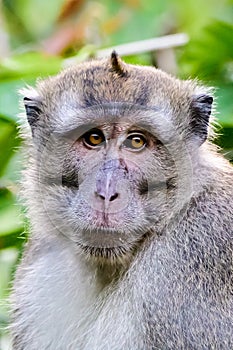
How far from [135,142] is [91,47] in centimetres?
202

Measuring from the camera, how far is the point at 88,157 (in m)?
5.27

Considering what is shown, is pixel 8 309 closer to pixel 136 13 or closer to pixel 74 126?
pixel 74 126

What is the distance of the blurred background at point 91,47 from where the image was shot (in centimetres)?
636

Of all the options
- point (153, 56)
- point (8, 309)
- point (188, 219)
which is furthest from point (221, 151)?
point (153, 56)

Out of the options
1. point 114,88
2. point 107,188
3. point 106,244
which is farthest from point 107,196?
point 114,88

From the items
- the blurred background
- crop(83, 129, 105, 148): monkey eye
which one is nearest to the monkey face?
crop(83, 129, 105, 148): monkey eye

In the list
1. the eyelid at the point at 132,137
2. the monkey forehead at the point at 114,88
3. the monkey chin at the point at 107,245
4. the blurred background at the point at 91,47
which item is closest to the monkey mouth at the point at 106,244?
the monkey chin at the point at 107,245

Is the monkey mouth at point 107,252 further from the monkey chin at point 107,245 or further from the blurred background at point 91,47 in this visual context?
the blurred background at point 91,47

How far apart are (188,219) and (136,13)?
4147 mm

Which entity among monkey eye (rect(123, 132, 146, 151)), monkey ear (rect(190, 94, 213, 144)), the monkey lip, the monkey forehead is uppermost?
the monkey forehead

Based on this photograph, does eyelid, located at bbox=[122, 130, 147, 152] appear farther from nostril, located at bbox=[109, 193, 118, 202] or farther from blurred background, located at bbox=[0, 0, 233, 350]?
blurred background, located at bbox=[0, 0, 233, 350]

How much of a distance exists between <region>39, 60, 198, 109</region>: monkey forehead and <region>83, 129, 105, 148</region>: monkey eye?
0.16 m

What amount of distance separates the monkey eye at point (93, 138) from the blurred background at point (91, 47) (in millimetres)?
863

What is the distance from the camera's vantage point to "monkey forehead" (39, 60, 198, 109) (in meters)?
5.42
